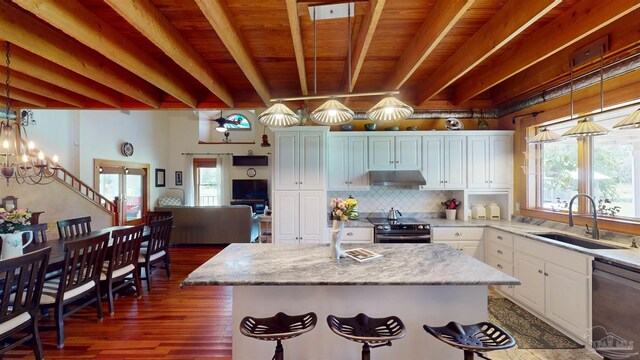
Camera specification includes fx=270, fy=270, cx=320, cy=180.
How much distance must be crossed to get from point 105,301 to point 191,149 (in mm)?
6491

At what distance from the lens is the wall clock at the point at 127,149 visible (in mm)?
7018

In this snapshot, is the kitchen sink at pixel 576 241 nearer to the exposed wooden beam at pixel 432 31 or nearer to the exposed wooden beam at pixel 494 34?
the exposed wooden beam at pixel 494 34

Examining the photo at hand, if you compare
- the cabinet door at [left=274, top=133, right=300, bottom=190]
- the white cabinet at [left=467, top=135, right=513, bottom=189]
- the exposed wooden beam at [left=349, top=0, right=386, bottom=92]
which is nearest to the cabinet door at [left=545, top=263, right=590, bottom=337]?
the white cabinet at [left=467, top=135, right=513, bottom=189]

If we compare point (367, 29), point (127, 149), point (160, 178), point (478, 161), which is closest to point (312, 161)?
point (367, 29)

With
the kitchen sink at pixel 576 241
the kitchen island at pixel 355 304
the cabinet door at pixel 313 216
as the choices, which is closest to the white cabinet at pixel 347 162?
the cabinet door at pixel 313 216

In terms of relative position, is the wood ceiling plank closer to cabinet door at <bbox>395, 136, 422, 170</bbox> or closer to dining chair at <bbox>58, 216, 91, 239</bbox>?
dining chair at <bbox>58, 216, 91, 239</bbox>

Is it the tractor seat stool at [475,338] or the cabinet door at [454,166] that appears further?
the cabinet door at [454,166]

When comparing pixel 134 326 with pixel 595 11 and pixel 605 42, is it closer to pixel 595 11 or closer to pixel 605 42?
pixel 595 11

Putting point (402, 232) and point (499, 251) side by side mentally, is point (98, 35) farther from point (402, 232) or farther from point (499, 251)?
point (499, 251)

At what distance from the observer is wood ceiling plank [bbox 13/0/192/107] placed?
1730 mm

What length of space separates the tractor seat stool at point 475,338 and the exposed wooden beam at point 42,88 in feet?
15.9

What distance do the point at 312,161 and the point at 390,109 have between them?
6.80ft

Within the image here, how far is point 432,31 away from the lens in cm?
213

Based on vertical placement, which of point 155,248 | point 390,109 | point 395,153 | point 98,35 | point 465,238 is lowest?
point 155,248
